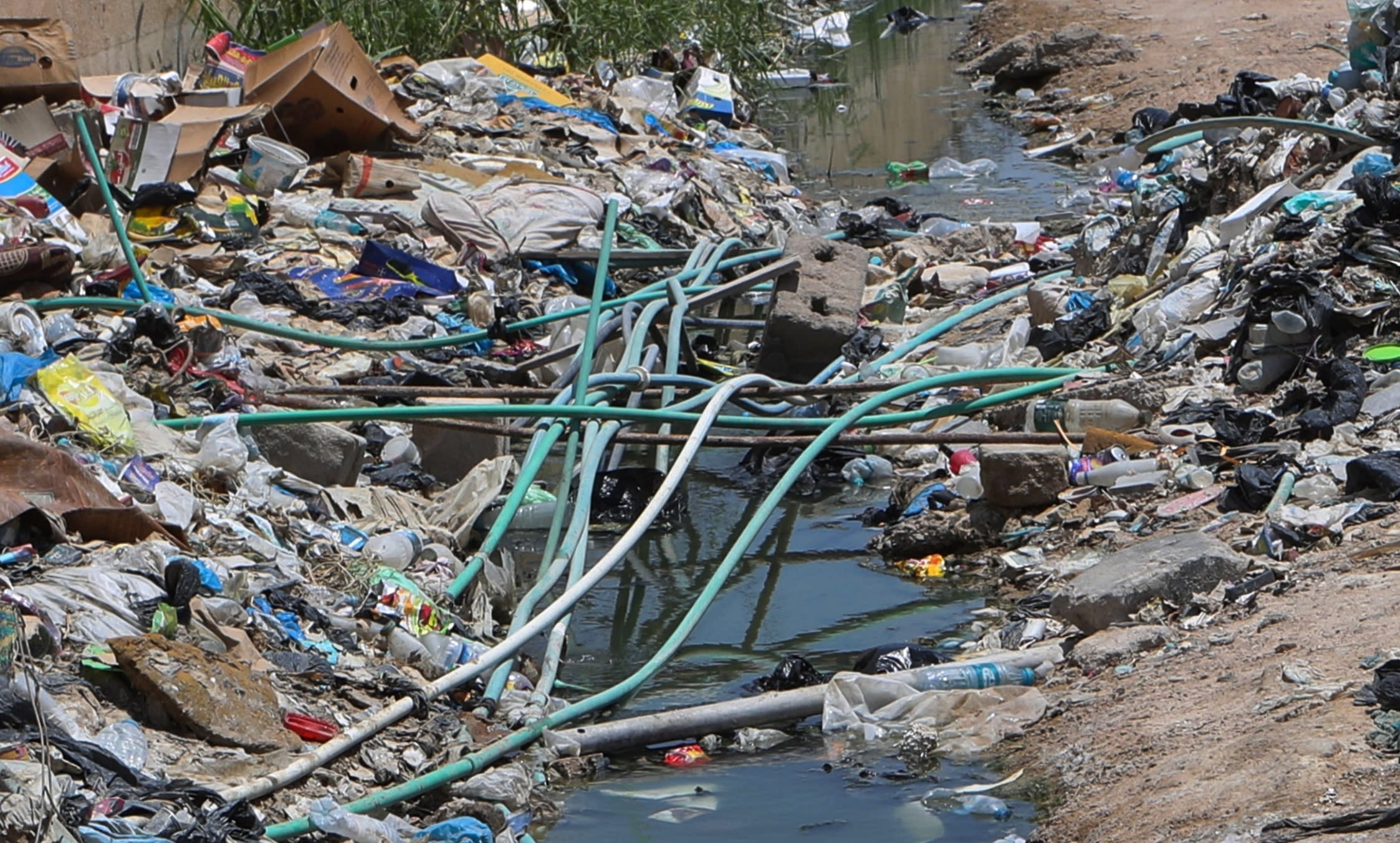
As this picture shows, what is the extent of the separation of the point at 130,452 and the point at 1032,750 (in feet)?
9.53

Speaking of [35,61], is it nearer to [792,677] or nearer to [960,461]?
[960,461]

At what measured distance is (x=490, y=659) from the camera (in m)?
4.22

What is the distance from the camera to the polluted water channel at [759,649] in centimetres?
379

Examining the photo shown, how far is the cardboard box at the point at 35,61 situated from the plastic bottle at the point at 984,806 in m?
6.53

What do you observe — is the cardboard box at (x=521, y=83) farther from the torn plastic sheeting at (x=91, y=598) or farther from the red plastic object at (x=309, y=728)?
the red plastic object at (x=309, y=728)

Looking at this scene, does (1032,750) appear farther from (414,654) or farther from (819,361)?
(819,361)

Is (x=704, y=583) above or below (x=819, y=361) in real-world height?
below

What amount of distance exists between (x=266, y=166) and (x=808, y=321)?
3379mm

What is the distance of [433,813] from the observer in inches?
148

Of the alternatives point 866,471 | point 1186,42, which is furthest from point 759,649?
point 1186,42

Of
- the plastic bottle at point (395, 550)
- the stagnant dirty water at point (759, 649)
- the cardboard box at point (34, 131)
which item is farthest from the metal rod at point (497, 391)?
the cardboard box at point (34, 131)

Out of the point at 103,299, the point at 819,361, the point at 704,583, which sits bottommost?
the point at 704,583

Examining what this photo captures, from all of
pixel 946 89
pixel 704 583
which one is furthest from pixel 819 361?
pixel 946 89

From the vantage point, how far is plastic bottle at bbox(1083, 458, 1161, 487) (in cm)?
549
